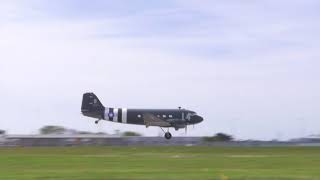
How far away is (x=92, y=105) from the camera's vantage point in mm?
107688

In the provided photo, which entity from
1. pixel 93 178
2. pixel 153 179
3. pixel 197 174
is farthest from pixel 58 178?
pixel 197 174

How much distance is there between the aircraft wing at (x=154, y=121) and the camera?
102125mm

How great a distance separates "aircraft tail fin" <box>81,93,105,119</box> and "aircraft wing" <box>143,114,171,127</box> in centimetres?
790

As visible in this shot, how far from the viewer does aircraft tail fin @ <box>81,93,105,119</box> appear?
10725 cm

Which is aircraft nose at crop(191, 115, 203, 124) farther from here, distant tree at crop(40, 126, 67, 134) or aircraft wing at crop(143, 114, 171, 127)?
distant tree at crop(40, 126, 67, 134)

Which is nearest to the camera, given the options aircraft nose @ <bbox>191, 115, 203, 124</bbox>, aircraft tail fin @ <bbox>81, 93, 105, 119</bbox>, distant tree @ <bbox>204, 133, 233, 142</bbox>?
aircraft nose @ <bbox>191, 115, 203, 124</bbox>

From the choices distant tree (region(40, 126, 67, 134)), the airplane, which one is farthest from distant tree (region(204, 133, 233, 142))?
distant tree (region(40, 126, 67, 134))

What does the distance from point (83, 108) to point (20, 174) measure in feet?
227

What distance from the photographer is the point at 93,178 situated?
3619cm

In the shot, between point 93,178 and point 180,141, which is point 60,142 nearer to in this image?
point 180,141

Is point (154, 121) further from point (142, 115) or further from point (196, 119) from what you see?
point (196, 119)

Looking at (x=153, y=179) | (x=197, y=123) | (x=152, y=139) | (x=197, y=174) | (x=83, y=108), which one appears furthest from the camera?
(x=152, y=139)

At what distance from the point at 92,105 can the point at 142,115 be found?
9311 millimetres

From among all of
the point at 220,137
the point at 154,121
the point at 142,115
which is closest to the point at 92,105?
the point at 142,115
